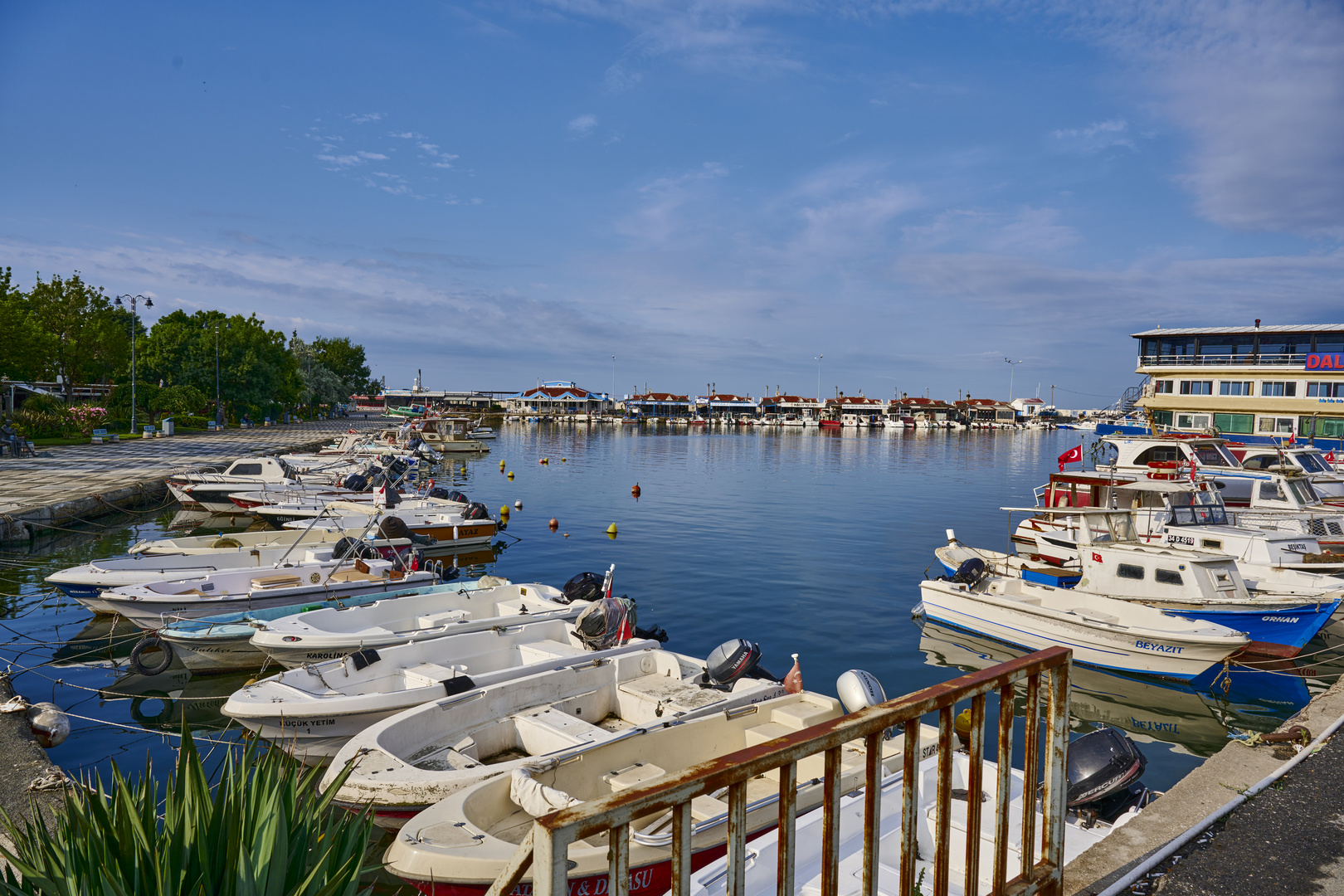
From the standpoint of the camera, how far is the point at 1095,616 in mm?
14516

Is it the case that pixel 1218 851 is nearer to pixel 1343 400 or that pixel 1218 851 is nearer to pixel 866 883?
pixel 866 883

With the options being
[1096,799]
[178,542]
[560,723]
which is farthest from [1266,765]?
[178,542]

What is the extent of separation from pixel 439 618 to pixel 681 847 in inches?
453

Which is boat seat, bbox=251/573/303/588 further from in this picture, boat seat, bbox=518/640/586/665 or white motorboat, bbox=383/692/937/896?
white motorboat, bbox=383/692/937/896

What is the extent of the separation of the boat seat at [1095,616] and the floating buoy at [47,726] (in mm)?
15839

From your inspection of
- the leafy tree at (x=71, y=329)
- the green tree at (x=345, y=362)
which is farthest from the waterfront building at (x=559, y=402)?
the leafy tree at (x=71, y=329)

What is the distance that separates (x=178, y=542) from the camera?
17.6 m

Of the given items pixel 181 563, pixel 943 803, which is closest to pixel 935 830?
pixel 943 803

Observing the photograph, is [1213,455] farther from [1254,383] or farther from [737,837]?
[737,837]

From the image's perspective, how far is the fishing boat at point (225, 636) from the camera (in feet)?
40.3

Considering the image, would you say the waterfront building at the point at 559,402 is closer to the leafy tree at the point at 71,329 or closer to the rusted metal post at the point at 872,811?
the leafy tree at the point at 71,329

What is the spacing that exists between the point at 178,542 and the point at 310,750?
1101 centimetres

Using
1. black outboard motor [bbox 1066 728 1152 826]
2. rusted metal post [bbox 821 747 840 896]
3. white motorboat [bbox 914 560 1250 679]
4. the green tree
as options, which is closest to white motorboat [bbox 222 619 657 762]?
black outboard motor [bbox 1066 728 1152 826]

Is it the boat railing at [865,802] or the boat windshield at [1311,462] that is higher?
the boat windshield at [1311,462]
